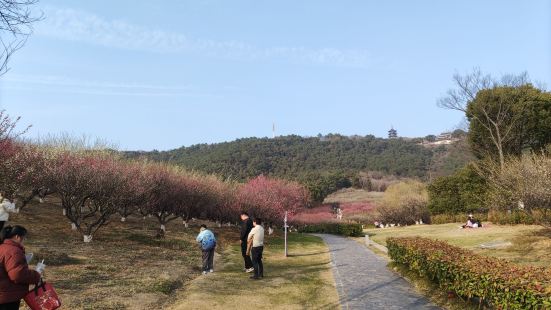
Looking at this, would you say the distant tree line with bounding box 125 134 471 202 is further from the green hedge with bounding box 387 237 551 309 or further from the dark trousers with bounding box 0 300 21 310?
the dark trousers with bounding box 0 300 21 310

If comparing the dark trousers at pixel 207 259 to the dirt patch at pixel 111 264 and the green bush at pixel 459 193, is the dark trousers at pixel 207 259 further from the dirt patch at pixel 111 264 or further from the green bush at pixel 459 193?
the green bush at pixel 459 193

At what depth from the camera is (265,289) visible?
12258 millimetres

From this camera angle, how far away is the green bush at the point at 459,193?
4375cm

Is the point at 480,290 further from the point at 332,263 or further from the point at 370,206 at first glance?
the point at 370,206

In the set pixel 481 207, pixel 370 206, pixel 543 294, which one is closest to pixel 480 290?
pixel 543 294

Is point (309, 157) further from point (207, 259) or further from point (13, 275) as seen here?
point (13, 275)

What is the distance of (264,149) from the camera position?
129 meters

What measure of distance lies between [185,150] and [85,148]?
97.5m

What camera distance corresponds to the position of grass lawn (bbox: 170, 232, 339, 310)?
34.1 ft

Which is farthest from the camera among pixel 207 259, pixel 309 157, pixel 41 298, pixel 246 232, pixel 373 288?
pixel 309 157

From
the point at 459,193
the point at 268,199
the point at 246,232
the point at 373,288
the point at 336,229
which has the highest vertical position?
the point at 459,193

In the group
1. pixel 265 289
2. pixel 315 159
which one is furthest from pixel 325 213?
pixel 315 159

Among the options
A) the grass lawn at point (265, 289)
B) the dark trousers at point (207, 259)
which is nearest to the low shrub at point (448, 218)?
the grass lawn at point (265, 289)

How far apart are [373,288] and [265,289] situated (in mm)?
3225
